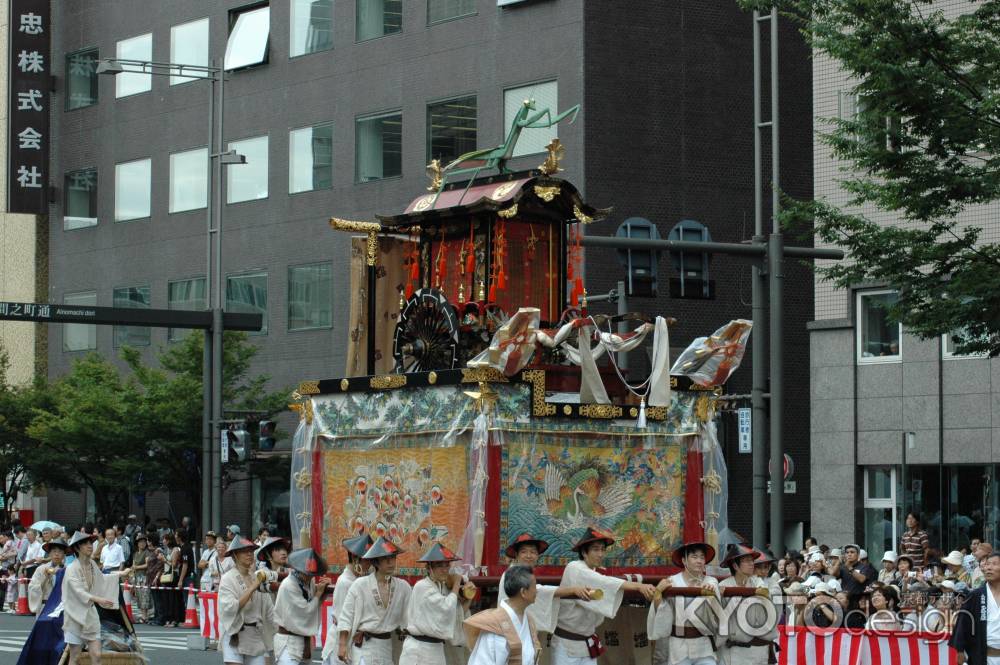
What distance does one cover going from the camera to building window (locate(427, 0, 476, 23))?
139ft

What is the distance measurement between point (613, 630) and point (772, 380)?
1133cm

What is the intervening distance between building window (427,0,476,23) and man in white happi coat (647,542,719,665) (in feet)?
92.2

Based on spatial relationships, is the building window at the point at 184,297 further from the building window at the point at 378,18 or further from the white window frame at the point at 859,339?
the white window frame at the point at 859,339

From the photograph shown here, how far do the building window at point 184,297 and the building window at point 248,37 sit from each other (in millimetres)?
5718

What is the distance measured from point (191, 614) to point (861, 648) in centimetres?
1779

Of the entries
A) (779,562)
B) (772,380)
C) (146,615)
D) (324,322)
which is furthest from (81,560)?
(324,322)

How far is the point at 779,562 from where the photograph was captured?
23766 mm

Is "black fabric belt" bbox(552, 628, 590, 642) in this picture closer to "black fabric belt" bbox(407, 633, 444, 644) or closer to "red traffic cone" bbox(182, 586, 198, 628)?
"black fabric belt" bbox(407, 633, 444, 644)

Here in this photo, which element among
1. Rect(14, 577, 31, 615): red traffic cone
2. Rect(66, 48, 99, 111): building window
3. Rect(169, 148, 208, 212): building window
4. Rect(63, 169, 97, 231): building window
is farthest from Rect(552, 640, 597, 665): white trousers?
Rect(66, 48, 99, 111): building window

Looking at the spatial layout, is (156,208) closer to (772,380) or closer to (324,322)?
(324,322)

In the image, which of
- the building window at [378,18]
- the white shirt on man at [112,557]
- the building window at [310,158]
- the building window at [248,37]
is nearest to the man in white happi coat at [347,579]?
the white shirt on man at [112,557]

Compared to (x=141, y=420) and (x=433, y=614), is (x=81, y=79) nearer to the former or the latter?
(x=141, y=420)

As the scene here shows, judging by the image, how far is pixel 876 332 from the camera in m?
35.1

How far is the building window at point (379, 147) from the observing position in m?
43.6
